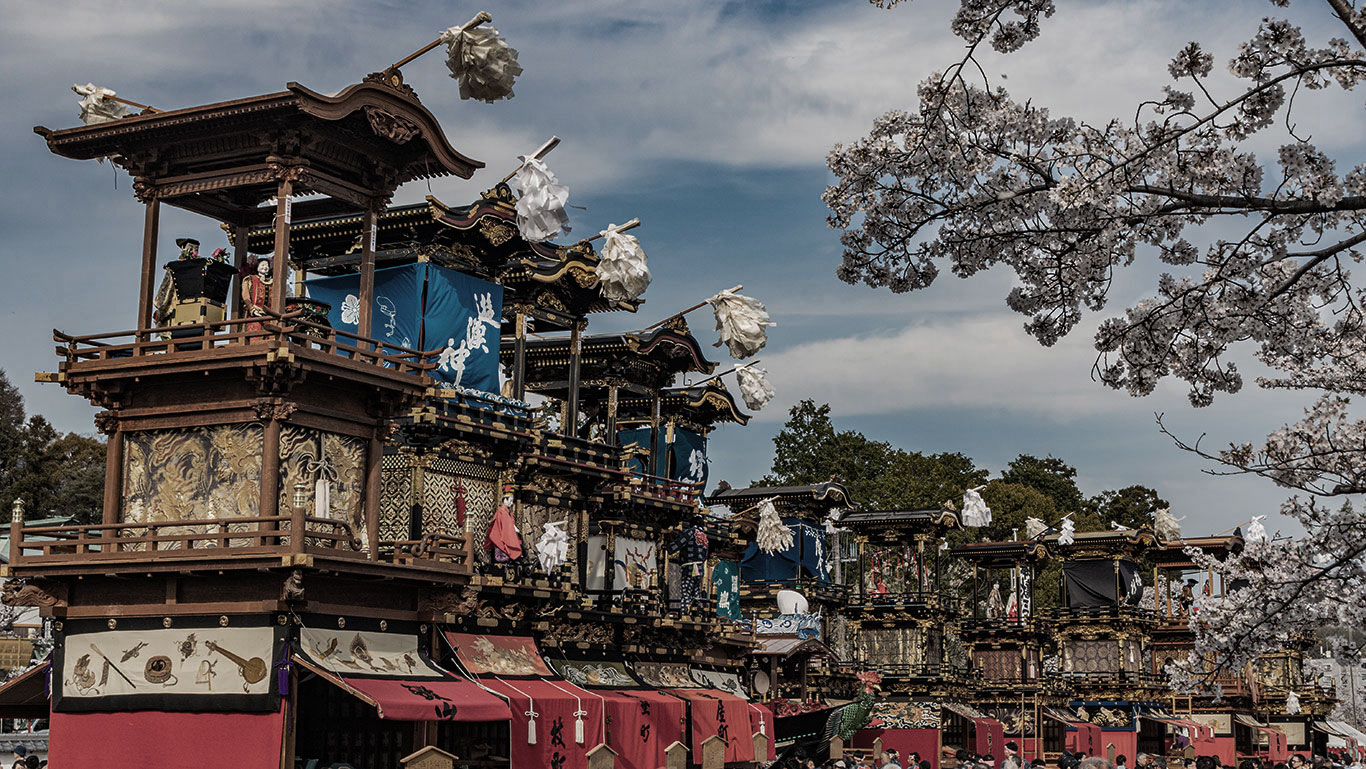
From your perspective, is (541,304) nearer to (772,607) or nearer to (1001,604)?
(772,607)

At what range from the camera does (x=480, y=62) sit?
25.9 meters

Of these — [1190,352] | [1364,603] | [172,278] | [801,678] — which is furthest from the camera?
[801,678]

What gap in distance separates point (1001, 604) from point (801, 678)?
2524 centimetres

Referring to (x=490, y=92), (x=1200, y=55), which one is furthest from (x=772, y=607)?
(x=1200, y=55)

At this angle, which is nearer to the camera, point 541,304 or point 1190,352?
point 1190,352

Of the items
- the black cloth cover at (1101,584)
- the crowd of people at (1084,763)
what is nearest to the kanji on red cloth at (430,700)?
the crowd of people at (1084,763)

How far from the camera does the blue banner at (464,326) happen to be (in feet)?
104

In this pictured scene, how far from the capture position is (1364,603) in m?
12.4

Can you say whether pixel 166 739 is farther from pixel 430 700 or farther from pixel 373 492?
pixel 373 492

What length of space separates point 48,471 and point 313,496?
4101 centimetres

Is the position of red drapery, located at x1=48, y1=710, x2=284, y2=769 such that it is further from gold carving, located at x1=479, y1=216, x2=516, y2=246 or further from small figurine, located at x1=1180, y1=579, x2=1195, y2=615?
small figurine, located at x1=1180, y1=579, x2=1195, y2=615

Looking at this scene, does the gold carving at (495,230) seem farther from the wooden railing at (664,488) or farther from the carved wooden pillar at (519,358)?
the wooden railing at (664,488)

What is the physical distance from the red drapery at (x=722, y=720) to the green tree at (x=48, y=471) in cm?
2927

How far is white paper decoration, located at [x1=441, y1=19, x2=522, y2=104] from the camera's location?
2575 cm
